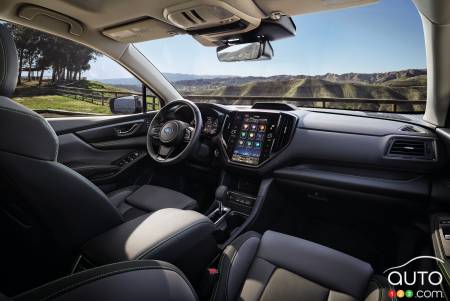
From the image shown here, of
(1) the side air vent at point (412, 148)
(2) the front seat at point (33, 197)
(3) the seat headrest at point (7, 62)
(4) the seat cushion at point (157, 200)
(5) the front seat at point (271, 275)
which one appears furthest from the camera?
(4) the seat cushion at point (157, 200)

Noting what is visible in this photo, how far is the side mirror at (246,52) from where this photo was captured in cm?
272

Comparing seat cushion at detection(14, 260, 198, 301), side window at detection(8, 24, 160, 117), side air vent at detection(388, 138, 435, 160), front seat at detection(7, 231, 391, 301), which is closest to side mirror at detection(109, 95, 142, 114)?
side window at detection(8, 24, 160, 117)

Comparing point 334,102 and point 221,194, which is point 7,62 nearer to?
point 221,194

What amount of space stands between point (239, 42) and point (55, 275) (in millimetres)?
2272

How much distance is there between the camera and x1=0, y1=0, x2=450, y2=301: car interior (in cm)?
117

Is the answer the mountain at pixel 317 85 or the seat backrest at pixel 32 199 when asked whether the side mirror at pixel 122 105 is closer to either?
the mountain at pixel 317 85

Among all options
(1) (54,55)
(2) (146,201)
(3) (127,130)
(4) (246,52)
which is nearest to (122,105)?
(3) (127,130)

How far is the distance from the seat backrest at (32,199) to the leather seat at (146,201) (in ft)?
3.92

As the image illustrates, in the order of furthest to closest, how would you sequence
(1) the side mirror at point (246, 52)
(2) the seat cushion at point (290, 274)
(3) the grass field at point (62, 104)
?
1. (3) the grass field at point (62, 104)
2. (1) the side mirror at point (246, 52)
3. (2) the seat cushion at point (290, 274)

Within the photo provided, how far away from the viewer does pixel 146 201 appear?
2.57 metres

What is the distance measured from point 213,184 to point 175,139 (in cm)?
67

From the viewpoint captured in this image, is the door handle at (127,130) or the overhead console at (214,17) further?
the door handle at (127,130)

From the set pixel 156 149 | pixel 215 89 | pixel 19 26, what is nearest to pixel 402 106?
pixel 215 89

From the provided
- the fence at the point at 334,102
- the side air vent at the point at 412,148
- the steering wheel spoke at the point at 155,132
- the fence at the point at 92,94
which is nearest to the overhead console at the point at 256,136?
the fence at the point at 334,102
